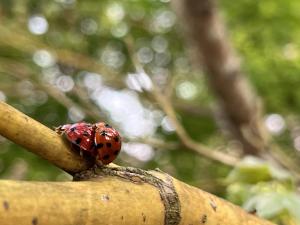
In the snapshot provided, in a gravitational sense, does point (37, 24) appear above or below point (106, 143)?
above

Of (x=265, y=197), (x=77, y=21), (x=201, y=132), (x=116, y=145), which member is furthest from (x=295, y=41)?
(x=116, y=145)

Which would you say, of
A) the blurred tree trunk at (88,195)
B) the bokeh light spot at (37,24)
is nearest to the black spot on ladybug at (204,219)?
the blurred tree trunk at (88,195)

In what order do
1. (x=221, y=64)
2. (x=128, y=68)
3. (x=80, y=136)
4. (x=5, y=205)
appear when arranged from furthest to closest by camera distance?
(x=128, y=68) → (x=221, y=64) → (x=80, y=136) → (x=5, y=205)

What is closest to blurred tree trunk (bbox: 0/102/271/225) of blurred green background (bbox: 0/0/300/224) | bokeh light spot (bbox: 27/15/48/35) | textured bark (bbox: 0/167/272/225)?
textured bark (bbox: 0/167/272/225)

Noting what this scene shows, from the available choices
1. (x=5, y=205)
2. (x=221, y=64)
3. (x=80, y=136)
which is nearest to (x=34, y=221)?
(x=5, y=205)

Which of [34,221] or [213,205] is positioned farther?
[213,205]

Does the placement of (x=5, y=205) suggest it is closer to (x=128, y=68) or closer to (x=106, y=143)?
(x=106, y=143)

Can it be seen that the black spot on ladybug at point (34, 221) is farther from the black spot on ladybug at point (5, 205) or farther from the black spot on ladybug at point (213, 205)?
the black spot on ladybug at point (213, 205)
